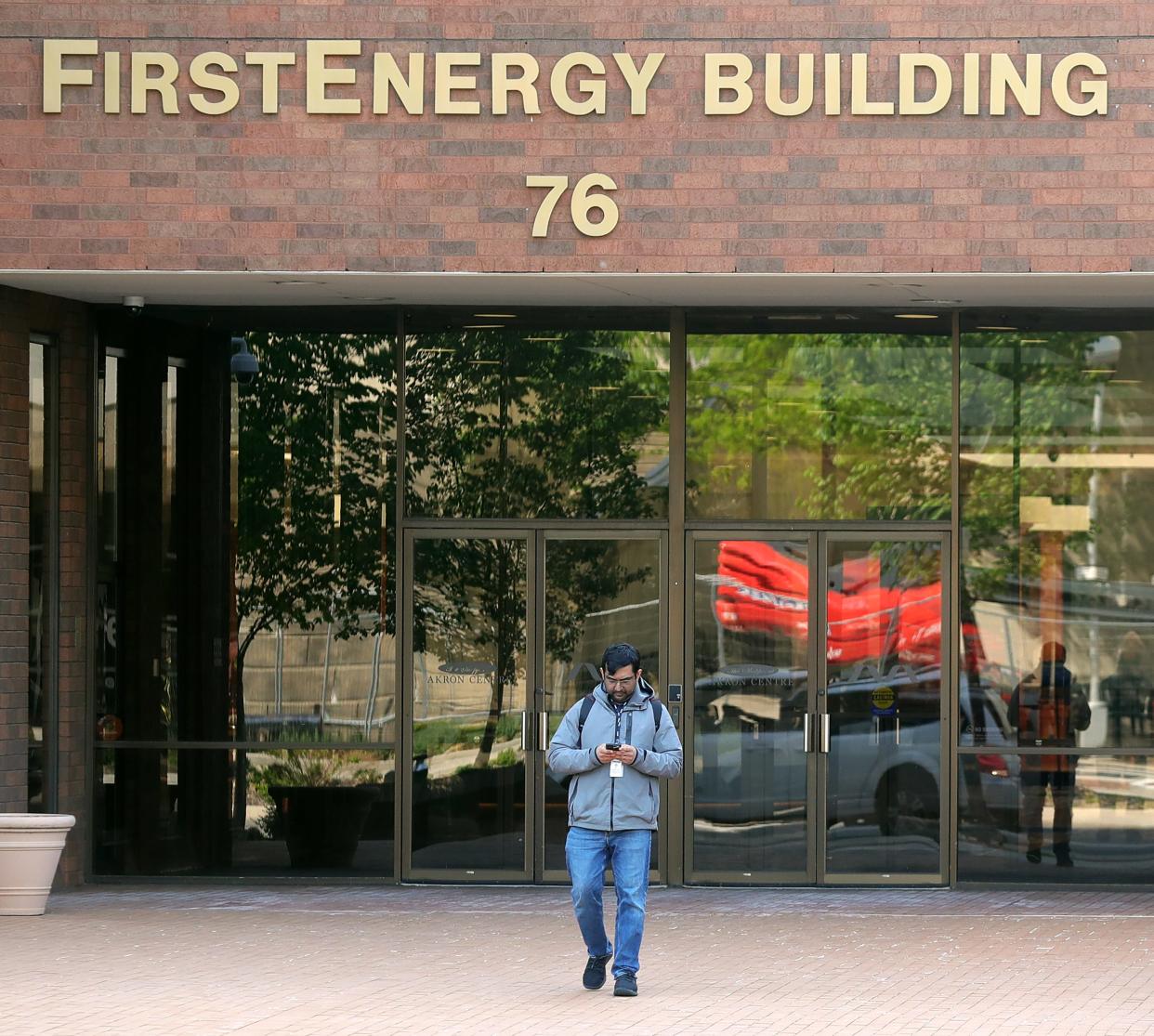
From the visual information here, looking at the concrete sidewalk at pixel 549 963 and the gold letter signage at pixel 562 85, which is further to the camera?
the gold letter signage at pixel 562 85

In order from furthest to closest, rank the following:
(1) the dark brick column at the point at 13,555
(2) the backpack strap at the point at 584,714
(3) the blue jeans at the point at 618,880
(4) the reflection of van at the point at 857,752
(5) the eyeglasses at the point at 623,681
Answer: (4) the reflection of van at the point at 857,752, (1) the dark brick column at the point at 13,555, (2) the backpack strap at the point at 584,714, (5) the eyeglasses at the point at 623,681, (3) the blue jeans at the point at 618,880

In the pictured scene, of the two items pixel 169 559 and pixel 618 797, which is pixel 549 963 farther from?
pixel 169 559

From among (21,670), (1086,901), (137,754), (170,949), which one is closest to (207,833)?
(137,754)

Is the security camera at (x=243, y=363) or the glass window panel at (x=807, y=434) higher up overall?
the security camera at (x=243, y=363)

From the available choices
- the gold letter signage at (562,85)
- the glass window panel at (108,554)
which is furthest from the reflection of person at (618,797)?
the glass window panel at (108,554)

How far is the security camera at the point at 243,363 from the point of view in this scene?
13953 millimetres

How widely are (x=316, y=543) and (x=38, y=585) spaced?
1.92 meters

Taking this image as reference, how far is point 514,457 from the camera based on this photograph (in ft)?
45.2

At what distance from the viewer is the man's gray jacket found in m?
9.46

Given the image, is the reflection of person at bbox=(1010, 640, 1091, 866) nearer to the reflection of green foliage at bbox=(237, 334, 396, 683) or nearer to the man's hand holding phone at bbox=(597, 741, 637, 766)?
the reflection of green foliage at bbox=(237, 334, 396, 683)

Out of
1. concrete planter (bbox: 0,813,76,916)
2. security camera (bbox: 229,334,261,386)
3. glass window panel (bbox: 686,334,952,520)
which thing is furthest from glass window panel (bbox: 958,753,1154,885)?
concrete planter (bbox: 0,813,76,916)

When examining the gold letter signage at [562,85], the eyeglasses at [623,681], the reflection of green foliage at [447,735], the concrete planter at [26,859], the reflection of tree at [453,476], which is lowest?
the concrete planter at [26,859]

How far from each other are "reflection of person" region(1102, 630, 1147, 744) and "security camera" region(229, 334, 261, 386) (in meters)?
6.40

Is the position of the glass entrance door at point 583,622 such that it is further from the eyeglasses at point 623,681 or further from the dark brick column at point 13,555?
the eyeglasses at point 623,681
